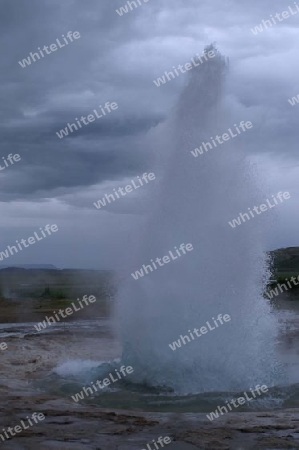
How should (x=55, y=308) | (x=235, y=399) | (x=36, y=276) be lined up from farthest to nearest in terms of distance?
(x=36, y=276)
(x=55, y=308)
(x=235, y=399)

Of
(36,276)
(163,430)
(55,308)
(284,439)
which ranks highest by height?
(36,276)

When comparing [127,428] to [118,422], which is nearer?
[127,428]

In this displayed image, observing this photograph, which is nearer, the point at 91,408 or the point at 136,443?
the point at 136,443

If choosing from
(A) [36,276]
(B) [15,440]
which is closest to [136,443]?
(B) [15,440]

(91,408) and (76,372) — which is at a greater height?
(76,372)

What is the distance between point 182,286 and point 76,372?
3912 mm

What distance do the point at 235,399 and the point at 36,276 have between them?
12420 centimetres

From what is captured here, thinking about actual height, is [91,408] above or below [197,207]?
below

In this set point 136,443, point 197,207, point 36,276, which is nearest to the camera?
point 136,443

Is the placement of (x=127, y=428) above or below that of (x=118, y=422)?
below


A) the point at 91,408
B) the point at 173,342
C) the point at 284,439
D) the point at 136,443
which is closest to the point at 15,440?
the point at 136,443

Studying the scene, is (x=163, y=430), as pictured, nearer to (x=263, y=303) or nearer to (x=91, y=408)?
(x=91, y=408)

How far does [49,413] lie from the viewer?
10.9m

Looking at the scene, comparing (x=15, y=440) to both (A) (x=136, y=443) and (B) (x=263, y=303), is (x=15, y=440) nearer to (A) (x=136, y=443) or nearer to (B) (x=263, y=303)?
(A) (x=136, y=443)
